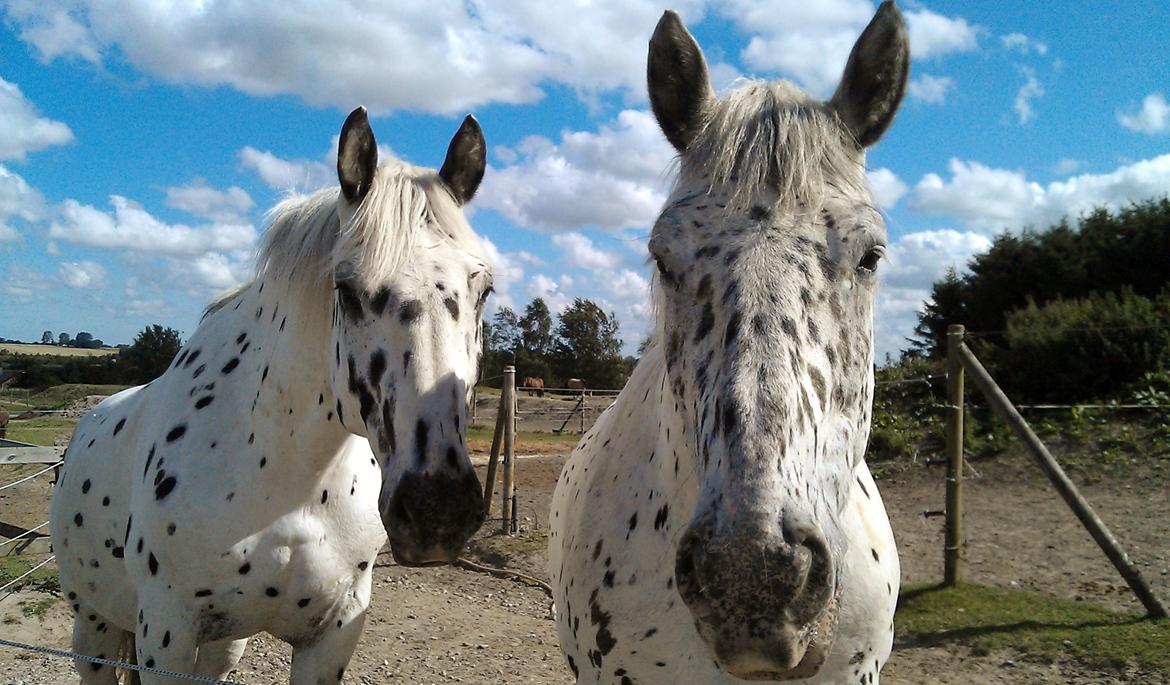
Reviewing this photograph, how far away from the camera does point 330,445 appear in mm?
2666

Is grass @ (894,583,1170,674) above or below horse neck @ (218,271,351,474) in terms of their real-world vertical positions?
below

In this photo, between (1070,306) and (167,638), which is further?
(1070,306)

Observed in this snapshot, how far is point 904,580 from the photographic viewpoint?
21.0 feet

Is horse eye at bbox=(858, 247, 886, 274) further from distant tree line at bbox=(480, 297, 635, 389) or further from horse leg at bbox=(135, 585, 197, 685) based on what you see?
distant tree line at bbox=(480, 297, 635, 389)

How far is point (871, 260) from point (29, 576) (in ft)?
25.3

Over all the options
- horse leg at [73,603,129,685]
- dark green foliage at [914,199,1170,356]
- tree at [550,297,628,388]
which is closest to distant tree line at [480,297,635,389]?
tree at [550,297,628,388]

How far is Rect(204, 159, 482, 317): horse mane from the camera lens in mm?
2271

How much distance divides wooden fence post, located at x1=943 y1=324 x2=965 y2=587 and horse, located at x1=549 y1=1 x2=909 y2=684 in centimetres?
440

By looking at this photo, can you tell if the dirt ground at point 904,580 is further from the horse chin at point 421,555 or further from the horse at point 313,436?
the horse chin at point 421,555

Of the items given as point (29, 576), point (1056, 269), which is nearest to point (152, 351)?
point (29, 576)

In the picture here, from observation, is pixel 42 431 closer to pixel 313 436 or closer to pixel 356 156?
pixel 313 436

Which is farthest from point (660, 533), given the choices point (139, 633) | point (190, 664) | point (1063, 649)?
point (1063, 649)

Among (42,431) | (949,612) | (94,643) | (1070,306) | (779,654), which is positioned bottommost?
(42,431)

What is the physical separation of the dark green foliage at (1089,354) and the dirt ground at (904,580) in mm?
3185
